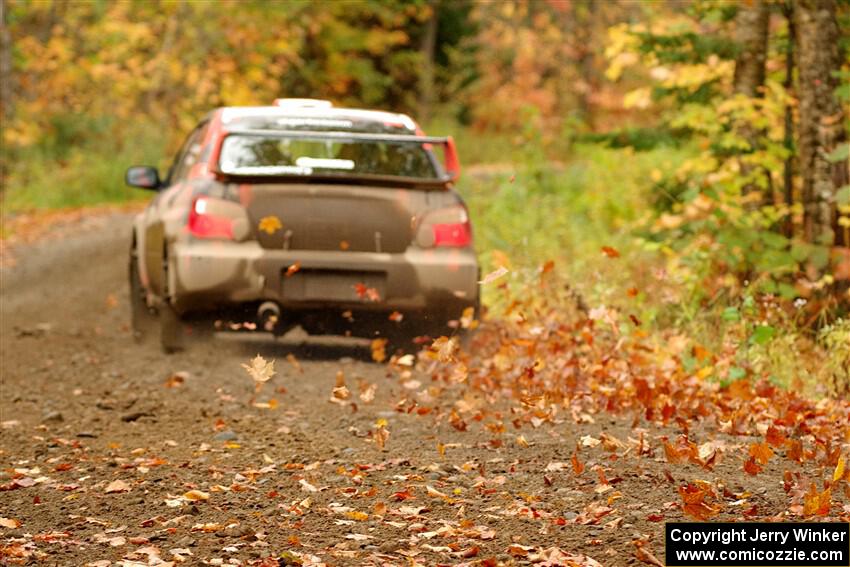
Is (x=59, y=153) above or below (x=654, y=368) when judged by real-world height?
below

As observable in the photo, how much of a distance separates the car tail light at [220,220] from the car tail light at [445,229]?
1.20 metres

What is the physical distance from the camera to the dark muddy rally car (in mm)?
8758

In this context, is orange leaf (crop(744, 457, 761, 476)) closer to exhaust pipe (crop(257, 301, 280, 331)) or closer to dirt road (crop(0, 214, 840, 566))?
dirt road (crop(0, 214, 840, 566))

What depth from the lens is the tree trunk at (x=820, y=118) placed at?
10.2 m

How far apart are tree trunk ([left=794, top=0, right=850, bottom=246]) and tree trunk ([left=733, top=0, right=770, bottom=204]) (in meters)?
1.53

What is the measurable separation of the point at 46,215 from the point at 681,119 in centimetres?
1311

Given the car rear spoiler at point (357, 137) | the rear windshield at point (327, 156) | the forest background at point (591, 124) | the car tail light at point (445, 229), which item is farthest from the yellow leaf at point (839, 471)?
the rear windshield at point (327, 156)

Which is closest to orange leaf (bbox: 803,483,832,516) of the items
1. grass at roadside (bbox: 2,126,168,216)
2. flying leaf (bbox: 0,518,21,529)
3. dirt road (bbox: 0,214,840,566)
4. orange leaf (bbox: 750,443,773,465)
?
dirt road (bbox: 0,214,840,566)

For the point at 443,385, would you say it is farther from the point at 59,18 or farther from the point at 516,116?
Answer: the point at 516,116

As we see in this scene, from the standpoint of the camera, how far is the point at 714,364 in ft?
26.9

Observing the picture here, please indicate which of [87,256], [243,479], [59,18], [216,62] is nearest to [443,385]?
[243,479]

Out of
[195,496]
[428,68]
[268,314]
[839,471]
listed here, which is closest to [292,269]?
[268,314]

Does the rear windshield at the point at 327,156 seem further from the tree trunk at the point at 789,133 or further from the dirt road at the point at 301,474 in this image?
the tree trunk at the point at 789,133

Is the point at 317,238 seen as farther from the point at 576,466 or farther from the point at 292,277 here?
the point at 576,466
